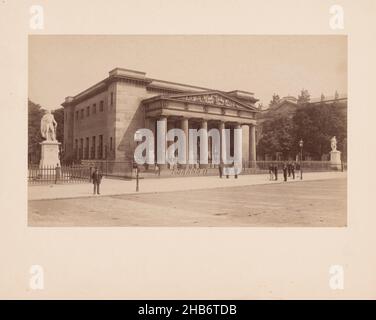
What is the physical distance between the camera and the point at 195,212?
29.1 feet

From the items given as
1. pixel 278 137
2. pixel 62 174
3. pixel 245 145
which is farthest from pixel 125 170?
pixel 278 137

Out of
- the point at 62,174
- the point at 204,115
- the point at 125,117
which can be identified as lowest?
the point at 62,174

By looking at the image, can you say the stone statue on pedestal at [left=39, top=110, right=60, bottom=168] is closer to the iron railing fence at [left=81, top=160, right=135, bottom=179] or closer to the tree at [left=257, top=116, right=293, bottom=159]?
the iron railing fence at [left=81, top=160, right=135, bottom=179]

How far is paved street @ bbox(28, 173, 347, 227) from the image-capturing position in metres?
8.30

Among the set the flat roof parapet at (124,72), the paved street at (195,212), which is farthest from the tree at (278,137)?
the paved street at (195,212)

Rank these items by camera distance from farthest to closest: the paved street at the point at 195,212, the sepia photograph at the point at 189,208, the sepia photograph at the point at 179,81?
the sepia photograph at the point at 179,81, the paved street at the point at 195,212, the sepia photograph at the point at 189,208

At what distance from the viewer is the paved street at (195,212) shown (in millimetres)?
8297

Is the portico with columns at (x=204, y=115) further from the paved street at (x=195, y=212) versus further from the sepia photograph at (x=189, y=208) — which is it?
the sepia photograph at (x=189, y=208)

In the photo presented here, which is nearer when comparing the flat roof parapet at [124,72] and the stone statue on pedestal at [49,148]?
the flat roof parapet at [124,72]

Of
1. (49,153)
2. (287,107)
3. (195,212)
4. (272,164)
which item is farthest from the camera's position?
(272,164)

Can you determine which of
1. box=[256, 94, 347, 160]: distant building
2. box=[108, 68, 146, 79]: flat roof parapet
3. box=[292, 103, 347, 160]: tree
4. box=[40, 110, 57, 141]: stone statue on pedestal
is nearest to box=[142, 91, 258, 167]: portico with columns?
box=[256, 94, 347, 160]: distant building

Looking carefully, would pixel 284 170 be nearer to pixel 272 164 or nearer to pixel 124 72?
pixel 272 164
